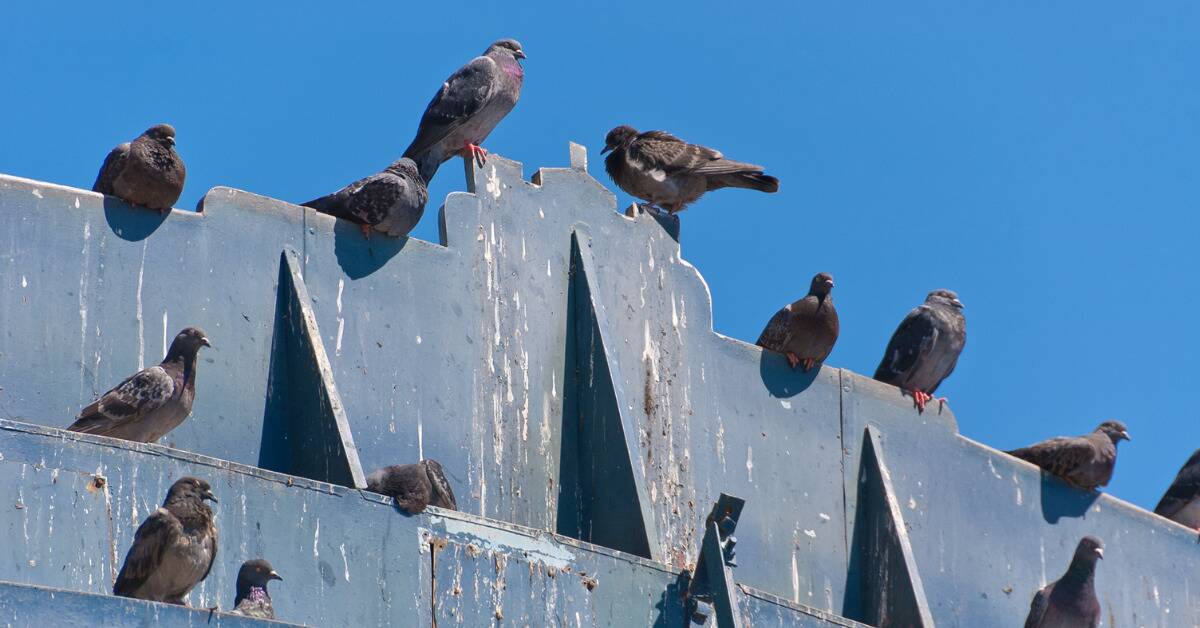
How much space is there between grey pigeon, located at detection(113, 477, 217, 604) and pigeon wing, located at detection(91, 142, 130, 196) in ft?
9.66

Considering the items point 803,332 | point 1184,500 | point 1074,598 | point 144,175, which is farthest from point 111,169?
point 1184,500

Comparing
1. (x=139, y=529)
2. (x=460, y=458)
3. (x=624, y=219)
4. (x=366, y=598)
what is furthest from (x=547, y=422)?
(x=139, y=529)

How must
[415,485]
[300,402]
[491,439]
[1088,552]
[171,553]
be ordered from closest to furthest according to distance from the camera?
1. [171,553]
2. [415,485]
3. [300,402]
4. [491,439]
5. [1088,552]

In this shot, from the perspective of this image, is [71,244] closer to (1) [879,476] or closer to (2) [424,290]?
(2) [424,290]

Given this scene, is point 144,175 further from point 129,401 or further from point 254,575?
point 254,575

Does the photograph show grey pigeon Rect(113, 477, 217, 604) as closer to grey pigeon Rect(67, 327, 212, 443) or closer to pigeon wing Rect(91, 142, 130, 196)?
grey pigeon Rect(67, 327, 212, 443)

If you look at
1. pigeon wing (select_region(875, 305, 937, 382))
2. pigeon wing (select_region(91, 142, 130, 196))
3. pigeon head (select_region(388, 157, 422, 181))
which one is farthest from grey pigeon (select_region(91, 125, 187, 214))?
pigeon wing (select_region(875, 305, 937, 382))

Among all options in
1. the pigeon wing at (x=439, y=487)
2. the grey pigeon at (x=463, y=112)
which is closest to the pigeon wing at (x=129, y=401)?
the pigeon wing at (x=439, y=487)

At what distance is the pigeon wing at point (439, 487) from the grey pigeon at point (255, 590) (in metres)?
1.80

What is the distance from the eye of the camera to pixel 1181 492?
71.2 feet

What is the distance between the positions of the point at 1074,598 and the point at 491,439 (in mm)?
4797

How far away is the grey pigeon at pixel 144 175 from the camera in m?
15.0

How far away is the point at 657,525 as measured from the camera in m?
16.2

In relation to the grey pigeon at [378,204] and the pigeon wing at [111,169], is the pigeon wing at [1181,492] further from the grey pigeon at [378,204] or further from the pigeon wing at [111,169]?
the pigeon wing at [111,169]
